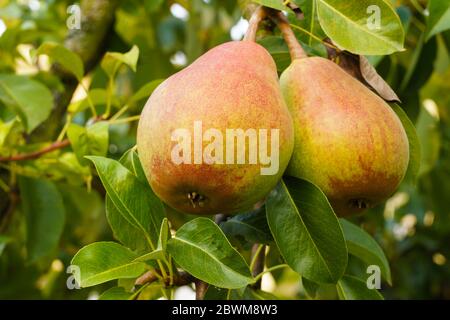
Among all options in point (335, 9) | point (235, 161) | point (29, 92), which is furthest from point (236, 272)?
point (29, 92)

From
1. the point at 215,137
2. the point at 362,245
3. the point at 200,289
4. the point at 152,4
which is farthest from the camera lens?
the point at 152,4

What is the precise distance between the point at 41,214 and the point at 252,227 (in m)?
0.66

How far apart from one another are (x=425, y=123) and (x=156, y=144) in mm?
1233

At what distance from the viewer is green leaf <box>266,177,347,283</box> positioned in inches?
33.4

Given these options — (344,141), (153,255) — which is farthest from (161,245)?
(344,141)

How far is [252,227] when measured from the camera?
100 centimetres

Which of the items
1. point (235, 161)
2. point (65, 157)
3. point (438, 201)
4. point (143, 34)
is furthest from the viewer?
point (143, 34)

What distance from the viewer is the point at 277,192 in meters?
0.91

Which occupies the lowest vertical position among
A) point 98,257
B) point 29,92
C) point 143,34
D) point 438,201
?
point 438,201

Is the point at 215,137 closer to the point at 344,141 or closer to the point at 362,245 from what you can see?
the point at 344,141

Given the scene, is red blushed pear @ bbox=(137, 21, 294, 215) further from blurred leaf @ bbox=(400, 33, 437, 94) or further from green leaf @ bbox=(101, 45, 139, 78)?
blurred leaf @ bbox=(400, 33, 437, 94)

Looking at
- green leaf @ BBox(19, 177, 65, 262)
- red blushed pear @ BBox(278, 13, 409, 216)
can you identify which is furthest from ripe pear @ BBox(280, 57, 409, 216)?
green leaf @ BBox(19, 177, 65, 262)
